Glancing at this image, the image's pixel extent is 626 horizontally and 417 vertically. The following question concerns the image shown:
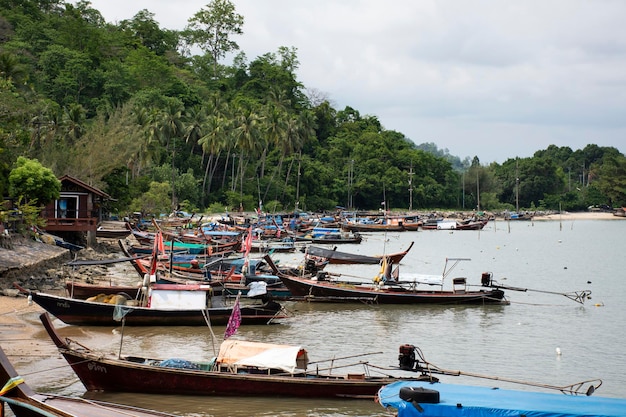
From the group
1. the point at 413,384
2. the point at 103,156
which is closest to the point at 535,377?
the point at 413,384

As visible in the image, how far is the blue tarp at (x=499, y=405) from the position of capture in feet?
42.9

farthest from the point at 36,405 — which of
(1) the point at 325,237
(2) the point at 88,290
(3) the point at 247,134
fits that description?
(3) the point at 247,134

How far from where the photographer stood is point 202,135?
293 feet

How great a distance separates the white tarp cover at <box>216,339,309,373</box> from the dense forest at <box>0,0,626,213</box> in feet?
73.4

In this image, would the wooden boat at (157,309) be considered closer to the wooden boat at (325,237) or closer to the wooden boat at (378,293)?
the wooden boat at (378,293)

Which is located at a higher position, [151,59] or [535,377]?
[151,59]

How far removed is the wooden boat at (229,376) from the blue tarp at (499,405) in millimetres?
3550

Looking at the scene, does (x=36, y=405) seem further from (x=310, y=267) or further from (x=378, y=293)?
(x=310, y=267)

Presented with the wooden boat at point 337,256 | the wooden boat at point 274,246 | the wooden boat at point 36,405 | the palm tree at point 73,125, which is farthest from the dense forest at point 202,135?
the wooden boat at point 36,405

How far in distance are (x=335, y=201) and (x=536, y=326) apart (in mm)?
81842

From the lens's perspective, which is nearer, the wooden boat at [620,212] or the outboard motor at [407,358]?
the outboard motor at [407,358]

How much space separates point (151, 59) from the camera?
108 m

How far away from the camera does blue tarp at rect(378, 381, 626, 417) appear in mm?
13078

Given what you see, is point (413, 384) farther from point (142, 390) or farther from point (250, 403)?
point (142, 390)
